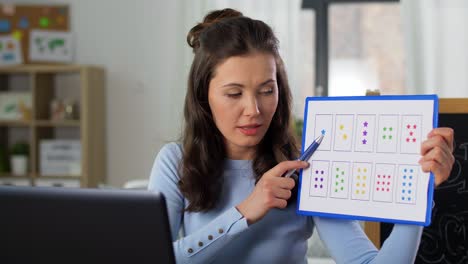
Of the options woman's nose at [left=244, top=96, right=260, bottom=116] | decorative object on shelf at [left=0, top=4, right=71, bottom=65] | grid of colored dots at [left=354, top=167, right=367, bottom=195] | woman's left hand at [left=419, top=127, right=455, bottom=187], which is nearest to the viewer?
woman's left hand at [left=419, top=127, right=455, bottom=187]

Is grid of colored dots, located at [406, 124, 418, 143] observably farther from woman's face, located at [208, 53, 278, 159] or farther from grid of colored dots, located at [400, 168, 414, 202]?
woman's face, located at [208, 53, 278, 159]

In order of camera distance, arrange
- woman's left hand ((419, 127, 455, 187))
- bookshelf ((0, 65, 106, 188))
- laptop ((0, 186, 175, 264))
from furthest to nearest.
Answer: bookshelf ((0, 65, 106, 188)) → woman's left hand ((419, 127, 455, 187)) → laptop ((0, 186, 175, 264))

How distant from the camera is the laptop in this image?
2.53ft

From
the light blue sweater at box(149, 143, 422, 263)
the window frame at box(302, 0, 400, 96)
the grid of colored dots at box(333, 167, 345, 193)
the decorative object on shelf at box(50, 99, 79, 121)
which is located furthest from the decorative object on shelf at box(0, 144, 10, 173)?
the grid of colored dots at box(333, 167, 345, 193)

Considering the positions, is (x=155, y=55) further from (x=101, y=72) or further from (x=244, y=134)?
(x=244, y=134)

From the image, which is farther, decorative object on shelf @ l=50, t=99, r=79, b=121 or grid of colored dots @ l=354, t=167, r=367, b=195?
decorative object on shelf @ l=50, t=99, r=79, b=121

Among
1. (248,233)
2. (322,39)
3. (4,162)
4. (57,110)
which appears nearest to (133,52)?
(57,110)

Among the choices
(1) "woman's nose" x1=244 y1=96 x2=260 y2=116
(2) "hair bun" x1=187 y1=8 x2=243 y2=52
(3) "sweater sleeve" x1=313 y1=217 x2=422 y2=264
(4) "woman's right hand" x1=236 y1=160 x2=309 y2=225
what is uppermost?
(2) "hair bun" x1=187 y1=8 x2=243 y2=52

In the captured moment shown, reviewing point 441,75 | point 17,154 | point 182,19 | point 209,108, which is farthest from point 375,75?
point 209,108

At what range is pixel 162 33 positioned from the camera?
16.1 feet

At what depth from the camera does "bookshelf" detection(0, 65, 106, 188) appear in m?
4.57

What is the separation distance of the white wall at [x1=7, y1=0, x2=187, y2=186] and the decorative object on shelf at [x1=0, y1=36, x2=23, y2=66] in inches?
15.2

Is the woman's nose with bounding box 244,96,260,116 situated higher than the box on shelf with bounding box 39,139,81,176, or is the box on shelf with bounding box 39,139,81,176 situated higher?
the woman's nose with bounding box 244,96,260,116

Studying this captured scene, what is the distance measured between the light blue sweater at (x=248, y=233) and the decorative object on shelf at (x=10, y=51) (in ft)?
11.9
